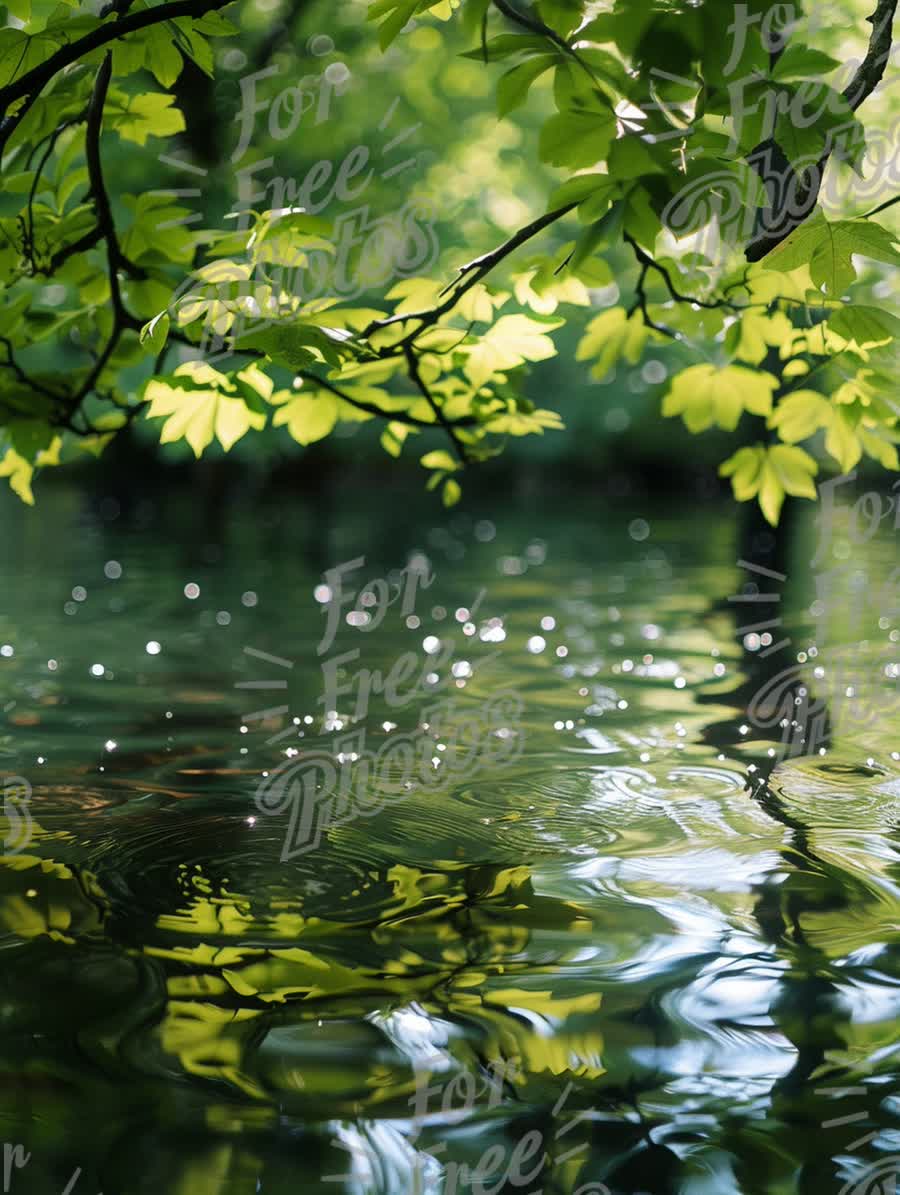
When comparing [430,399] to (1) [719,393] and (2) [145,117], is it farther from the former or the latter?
(2) [145,117]

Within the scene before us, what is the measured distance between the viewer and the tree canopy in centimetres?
212

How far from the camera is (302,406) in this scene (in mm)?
3445

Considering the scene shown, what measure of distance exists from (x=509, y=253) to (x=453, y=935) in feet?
6.11

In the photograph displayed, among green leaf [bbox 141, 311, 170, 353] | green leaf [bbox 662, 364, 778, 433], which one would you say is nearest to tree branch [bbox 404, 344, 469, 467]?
green leaf [bbox 662, 364, 778, 433]

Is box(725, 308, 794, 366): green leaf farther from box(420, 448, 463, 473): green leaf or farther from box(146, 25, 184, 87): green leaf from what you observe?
box(146, 25, 184, 87): green leaf

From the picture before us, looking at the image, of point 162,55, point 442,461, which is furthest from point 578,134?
point 442,461

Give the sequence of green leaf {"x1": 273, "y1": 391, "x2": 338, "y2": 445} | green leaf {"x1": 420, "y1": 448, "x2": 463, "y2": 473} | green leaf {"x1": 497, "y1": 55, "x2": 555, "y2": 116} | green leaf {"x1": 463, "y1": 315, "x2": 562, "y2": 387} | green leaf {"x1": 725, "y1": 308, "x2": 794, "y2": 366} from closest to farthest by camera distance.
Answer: green leaf {"x1": 497, "y1": 55, "x2": 555, "y2": 116}, green leaf {"x1": 463, "y1": 315, "x2": 562, "y2": 387}, green leaf {"x1": 273, "y1": 391, "x2": 338, "y2": 445}, green leaf {"x1": 725, "y1": 308, "x2": 794, "y2": 366}, green leaf {"x1": 420, "y1": 448, "x2": 463, "y2": 473}

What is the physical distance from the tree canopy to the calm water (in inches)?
43.6

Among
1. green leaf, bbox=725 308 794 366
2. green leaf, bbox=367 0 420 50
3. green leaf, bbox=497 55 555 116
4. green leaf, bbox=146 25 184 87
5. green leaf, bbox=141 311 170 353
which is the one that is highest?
green leaf, bbox=146 25 184 87

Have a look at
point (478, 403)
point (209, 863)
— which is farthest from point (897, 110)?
point (209, 863)

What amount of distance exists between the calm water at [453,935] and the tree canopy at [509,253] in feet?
3.64

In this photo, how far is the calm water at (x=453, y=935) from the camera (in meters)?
2.08

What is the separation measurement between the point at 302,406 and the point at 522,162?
17.3m

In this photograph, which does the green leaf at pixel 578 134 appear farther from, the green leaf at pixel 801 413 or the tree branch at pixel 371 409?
the green leaf at pixel 801 413
